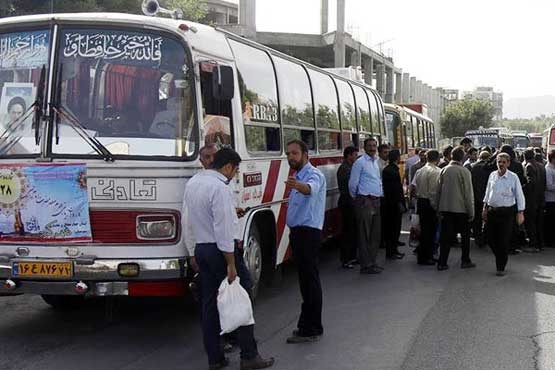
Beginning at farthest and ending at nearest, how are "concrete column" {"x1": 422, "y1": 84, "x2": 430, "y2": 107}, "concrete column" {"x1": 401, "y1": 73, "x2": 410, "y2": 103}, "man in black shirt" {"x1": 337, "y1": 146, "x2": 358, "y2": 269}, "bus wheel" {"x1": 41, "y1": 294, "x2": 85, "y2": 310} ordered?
1. "concrete column" {"x1": 422, "y1": 84, "x2": 430, "y2": 107}
2. "concrete column" {"x1": 401, "y1": 73, "x2": 410, "y2": 103}
3. "man in black shirt" {"x1": 337, "y1": 146, "x2": 358, "y2": 269}
4. "bus wheel" {"x1": 41, "y1": 294, "x2": 85, "y2": 310}

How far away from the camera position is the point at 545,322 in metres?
7.04

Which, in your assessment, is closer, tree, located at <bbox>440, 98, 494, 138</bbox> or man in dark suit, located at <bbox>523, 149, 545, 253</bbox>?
man in dark suit, located at <bbox>523, 149, 545, 253</bbox>

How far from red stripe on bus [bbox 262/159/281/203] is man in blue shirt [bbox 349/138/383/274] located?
1891 mm

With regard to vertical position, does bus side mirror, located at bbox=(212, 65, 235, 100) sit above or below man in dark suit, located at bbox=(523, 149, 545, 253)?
above

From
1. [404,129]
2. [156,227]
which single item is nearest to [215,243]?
[156,227]

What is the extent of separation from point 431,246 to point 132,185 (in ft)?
19.7

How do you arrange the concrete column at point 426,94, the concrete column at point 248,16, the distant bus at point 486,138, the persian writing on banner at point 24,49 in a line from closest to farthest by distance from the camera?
the persian writing on banner at point 24,49 → the distant bus at point 486,138 → the concrete column at point 248,16 → the concrete column at point 426,94

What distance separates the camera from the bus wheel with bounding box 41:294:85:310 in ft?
24.7

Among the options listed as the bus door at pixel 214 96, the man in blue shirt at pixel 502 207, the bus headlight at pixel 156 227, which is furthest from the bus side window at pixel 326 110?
the bus headlight at pixel 156 227

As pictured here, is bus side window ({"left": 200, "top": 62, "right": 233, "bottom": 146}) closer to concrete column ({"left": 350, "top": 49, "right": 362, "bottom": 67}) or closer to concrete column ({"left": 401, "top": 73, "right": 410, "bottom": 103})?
concrete column ({"left": 350, "top": 49, "right": 362, "bottom": 67})

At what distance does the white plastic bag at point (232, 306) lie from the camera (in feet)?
17.0

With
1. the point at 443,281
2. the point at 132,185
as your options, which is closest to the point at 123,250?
the point at 132,185

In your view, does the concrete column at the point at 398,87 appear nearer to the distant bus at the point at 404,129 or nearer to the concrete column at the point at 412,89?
the concrete column at the point at 412,89

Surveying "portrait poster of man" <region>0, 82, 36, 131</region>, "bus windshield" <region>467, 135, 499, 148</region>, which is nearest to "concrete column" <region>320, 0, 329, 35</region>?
"bus windshield" <region>467, 135, 499, 148</region>
